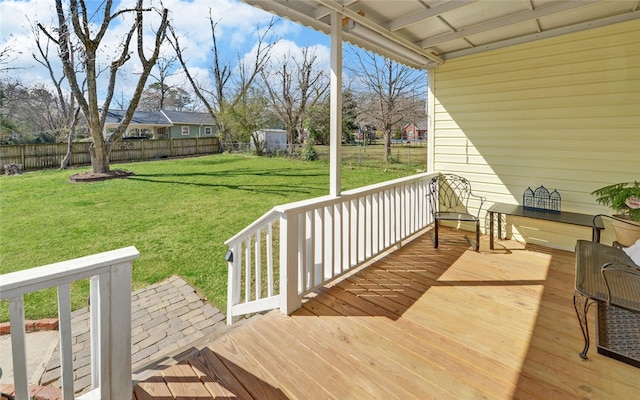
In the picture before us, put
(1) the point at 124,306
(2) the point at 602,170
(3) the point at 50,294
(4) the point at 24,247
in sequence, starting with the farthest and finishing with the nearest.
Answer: (4) the point at 24,247 < (3) the point at 50,294 < (2) the point at 602,170 < (1) the point at 124,306

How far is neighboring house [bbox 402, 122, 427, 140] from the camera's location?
1338 cm

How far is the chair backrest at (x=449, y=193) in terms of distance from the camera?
169 inches

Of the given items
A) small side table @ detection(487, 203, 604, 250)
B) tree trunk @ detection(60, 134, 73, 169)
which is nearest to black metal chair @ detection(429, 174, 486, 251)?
small side table @ detection(487, 203, 604, 250)

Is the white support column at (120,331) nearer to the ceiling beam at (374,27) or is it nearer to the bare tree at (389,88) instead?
the ceiling beam at (374,27)

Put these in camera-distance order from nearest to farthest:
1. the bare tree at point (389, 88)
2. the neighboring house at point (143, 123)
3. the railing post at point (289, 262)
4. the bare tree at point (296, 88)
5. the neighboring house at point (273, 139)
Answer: the railing post at point (289, 262) → the bare tree at point (389, 88) → the neighboring house at point (273, 139) → the bare tree at point (296, 88) → the neighboring house at point (143, 123)

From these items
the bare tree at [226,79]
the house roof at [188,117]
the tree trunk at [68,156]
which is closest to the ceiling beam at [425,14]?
the tree trunk at [68,156]

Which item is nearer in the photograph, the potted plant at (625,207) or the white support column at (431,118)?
the potted plant at (625,207)

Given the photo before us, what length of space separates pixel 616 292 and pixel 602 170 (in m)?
2.21

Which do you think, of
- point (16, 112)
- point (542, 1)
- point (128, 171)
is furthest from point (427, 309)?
point (16, 112)

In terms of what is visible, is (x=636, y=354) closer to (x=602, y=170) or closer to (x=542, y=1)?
(x=602, y=170)

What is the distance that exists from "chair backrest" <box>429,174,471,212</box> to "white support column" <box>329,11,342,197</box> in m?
2.02

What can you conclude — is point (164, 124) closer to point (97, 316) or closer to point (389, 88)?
point (389, 88)

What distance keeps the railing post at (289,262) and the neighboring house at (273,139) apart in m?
12.8

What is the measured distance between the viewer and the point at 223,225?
19.6 feet
